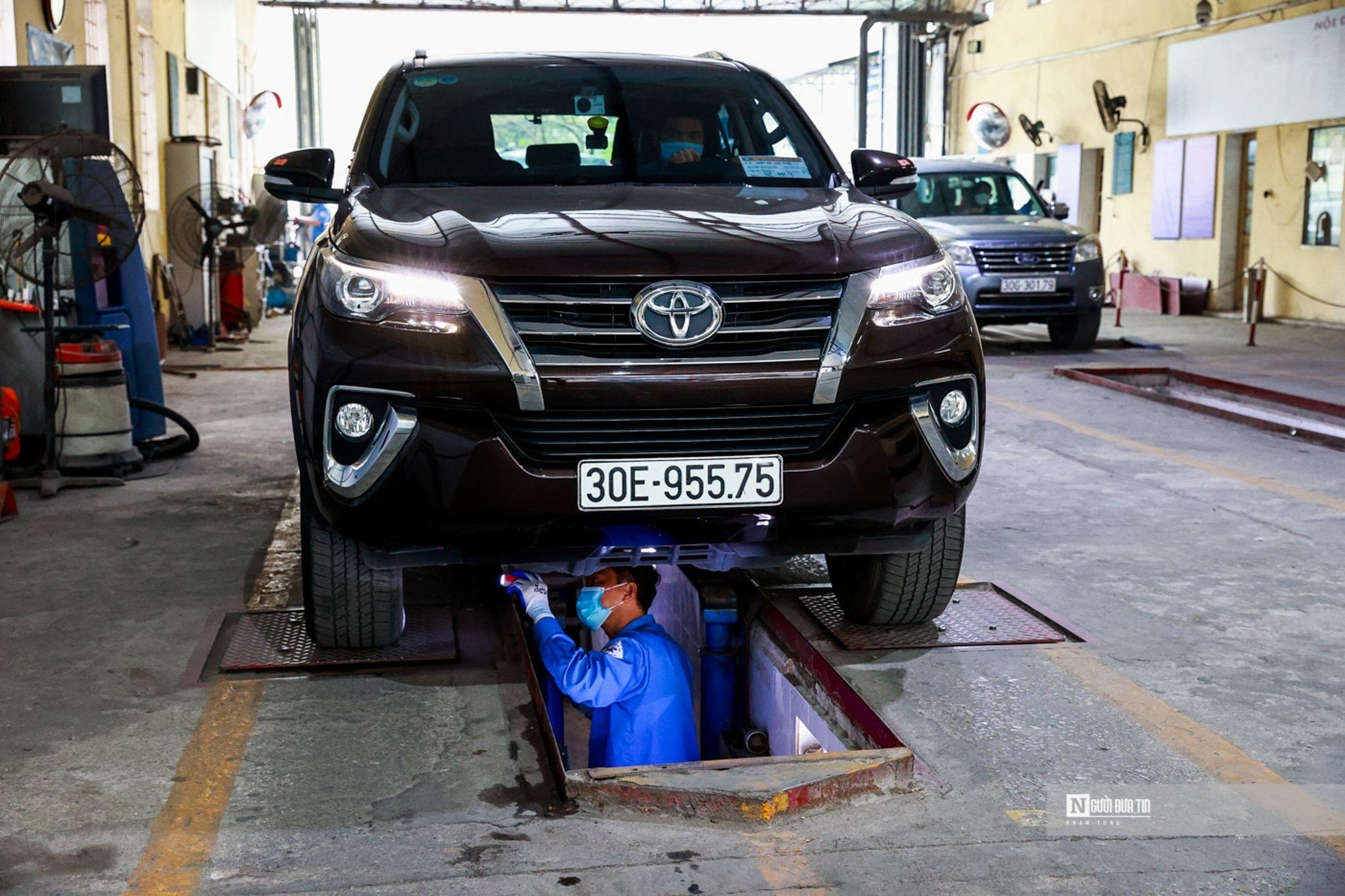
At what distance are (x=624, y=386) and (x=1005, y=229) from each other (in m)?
10.6

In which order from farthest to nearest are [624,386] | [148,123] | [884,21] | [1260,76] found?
[884,21] < [1260,76] < [148,123] < [624,386]

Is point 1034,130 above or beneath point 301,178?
above

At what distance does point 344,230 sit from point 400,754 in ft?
4.52

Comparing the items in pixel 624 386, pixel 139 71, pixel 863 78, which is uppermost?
pixel 863 78

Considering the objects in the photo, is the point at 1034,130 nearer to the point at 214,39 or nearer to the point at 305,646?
the point at 214,39

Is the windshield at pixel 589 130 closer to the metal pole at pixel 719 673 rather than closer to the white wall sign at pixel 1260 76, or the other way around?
the metal pole at pixel 719 673

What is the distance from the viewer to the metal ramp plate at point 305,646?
13.6 feet

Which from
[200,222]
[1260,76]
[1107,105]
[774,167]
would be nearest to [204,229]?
[200,222]

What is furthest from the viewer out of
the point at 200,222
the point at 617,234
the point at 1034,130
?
the point at 1034,130

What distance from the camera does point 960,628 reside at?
14.9ft

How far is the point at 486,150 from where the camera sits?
4.59 m

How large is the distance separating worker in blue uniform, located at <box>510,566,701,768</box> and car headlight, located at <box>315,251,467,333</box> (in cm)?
108

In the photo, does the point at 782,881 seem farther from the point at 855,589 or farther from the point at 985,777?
the point at 855,589

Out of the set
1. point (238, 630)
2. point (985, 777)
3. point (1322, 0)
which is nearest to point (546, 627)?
point (238, 630)
